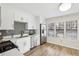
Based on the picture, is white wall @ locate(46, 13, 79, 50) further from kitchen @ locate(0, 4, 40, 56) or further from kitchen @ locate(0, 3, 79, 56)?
kitchen @ locate(0, 4, 40, 56)

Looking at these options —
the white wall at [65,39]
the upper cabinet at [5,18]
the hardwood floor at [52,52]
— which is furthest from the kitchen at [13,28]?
the white wall at [65,39]

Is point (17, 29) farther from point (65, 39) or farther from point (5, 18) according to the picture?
point (65, 39)

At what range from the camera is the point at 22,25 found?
3646 millimetres

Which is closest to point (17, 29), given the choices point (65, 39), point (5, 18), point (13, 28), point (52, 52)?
point (13, 28)

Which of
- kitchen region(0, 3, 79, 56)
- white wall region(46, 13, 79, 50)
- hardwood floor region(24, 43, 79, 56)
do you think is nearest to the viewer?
kitchen region(0, 3, 79, 56)

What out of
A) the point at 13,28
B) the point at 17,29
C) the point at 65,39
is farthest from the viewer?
the point at 65,39

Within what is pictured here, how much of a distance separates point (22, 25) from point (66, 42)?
3.15 metres

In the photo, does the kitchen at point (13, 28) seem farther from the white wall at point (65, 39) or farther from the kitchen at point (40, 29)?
the white wall at point (65, 39)

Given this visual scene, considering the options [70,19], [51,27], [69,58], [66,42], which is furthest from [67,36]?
[69,58]

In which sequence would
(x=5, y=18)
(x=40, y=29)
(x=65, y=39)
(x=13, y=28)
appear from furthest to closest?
(x=40, y=29)
(x=65, y=39)
(x=13, y=28)
(x=5, y=18)

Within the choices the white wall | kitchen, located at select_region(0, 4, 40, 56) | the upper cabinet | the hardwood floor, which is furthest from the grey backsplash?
the white wall

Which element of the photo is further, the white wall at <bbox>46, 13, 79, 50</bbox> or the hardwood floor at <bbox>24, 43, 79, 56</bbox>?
the white wall at <bbox>46, 13, 79, 50</bbox>

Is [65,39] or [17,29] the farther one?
[65,39]

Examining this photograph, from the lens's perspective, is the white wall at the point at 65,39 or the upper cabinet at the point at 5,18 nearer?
the upper cabinet at the point at 5,18
